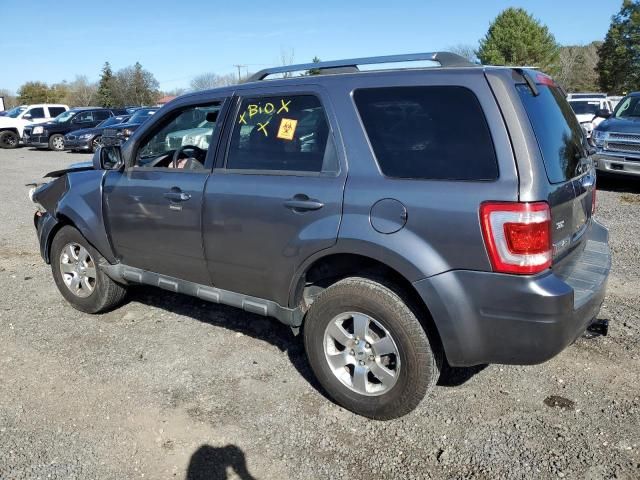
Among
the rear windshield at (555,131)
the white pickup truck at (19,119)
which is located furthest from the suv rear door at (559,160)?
the white pickup truck at (19,119)

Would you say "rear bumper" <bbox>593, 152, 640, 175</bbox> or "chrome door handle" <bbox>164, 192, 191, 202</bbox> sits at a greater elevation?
"chrome door handle" <bbox>164, 192, 191, 202</bbox>

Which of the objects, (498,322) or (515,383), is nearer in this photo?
(498,322)

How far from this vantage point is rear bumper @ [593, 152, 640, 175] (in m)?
9.71

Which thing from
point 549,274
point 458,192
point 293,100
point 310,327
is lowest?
point 310,327

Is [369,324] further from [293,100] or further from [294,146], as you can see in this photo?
[293,100]

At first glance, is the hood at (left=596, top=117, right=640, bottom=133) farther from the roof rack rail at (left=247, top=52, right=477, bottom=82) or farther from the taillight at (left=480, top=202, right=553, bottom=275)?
the taillight at (left=480, top=202, right=553, bottom=275)

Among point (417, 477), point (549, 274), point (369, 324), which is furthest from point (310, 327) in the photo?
point (549, 274)

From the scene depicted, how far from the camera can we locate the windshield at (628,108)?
35.0 feet

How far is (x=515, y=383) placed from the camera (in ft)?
11.6

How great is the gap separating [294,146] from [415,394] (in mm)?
1608

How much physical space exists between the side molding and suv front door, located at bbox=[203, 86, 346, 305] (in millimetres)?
53

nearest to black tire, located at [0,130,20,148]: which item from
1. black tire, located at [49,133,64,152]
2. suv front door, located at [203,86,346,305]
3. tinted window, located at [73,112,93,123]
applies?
black tire, located at [49,133,64,152]

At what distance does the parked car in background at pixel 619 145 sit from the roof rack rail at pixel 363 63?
7958mm

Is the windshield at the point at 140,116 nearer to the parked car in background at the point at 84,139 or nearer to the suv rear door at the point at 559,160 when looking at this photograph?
the parked car in background at the point at 84,139
